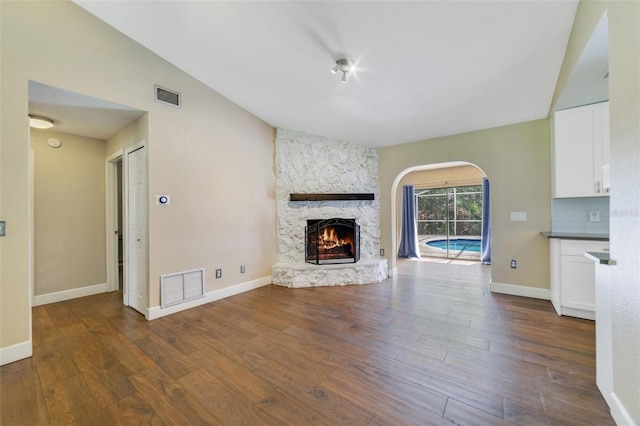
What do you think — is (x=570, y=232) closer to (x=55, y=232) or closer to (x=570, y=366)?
(x=570, y=366)

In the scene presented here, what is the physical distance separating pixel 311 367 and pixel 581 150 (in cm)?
382

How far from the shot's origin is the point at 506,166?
3.76m

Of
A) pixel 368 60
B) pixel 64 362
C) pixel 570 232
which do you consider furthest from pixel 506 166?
pixel 64 362

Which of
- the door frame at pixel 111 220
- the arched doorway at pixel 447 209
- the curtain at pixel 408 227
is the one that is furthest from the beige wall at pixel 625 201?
the curtain at pixel 408 227

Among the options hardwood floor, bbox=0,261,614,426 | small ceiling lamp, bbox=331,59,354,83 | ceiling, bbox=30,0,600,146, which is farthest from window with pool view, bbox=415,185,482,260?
small ceiling lamp, bbox=331,59,354,83

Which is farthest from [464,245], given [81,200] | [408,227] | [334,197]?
[81,200]

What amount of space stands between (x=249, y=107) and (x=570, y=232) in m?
4.79

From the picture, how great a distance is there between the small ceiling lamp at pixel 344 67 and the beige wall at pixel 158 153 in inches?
76.8

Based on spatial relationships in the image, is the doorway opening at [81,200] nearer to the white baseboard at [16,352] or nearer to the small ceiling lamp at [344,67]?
the white baseboard at [16,352]

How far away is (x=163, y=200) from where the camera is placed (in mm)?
3039

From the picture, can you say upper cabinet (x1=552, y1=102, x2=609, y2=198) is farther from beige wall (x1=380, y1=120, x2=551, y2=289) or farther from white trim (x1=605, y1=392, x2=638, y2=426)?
white trim (x1=605, y1=392, x2=638, y2=426)

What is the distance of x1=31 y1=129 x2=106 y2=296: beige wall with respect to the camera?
137 inches

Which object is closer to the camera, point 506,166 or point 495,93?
point 495,93

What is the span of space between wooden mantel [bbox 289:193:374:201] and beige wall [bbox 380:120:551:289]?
1542 millimetres
